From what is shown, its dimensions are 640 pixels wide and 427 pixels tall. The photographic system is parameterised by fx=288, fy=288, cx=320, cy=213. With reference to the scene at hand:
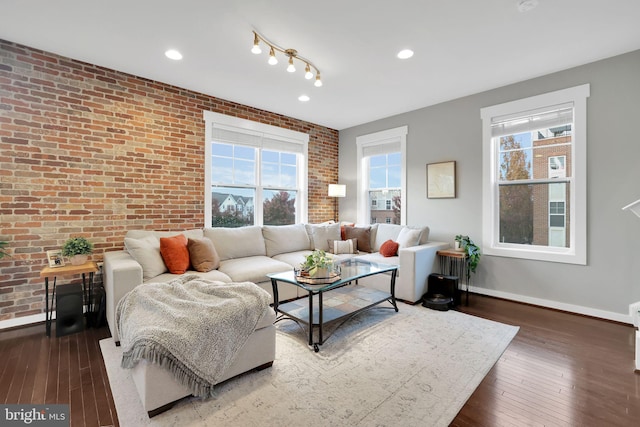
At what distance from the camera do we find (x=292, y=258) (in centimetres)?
408

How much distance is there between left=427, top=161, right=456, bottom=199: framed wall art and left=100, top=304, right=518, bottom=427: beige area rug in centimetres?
202

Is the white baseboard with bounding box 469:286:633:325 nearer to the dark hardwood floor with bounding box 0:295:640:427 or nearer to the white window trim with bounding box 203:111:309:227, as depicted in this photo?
the dark hardwood floor with bounding box 0:295:640:427

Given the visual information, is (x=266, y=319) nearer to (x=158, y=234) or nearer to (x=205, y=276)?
(x=205, y=276)

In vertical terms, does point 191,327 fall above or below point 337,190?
below

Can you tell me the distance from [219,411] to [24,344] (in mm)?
2142

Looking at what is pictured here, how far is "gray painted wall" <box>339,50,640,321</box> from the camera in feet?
9.75

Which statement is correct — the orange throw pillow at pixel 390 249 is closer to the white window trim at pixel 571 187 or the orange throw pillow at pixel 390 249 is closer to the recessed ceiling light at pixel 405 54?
the white window trim at pixel 571 187

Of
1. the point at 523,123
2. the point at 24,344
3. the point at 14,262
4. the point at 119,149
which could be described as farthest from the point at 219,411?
the point at 523,123

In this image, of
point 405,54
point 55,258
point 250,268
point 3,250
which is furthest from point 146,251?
point 405,54

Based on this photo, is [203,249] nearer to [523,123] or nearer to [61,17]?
[61,17]

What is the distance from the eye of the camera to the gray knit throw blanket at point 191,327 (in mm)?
1675

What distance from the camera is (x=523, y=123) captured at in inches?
146

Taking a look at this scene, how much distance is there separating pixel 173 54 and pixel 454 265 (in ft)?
14.4

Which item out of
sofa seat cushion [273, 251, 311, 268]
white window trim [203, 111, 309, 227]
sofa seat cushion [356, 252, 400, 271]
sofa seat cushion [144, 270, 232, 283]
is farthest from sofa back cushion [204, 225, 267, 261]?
sofa seat cushion [356, 252, 400, 271]
